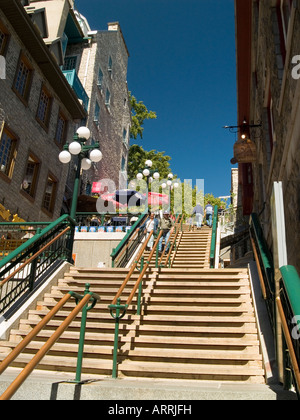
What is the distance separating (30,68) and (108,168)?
45.1 feet

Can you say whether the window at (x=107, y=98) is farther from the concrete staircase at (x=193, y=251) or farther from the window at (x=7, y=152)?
the concrete staircase at (x=193, y=251)

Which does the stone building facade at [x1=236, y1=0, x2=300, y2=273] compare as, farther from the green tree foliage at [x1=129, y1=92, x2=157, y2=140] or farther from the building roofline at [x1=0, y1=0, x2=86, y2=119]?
the green tree foliage at [x1=129, y1=92, x2=157, y2=140]

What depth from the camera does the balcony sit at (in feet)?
72.1

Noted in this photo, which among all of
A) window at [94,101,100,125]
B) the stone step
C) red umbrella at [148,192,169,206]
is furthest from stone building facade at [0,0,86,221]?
the stone step

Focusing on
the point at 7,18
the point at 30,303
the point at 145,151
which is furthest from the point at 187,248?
the point at 145,151

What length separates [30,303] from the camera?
7.05 metres

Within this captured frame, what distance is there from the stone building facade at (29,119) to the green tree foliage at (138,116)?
19.4 meters

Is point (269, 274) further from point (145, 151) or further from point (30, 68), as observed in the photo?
point (145, 151)

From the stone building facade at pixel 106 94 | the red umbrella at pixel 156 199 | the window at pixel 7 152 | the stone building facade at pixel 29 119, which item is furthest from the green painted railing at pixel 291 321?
the stone building facade at pixel 106 94

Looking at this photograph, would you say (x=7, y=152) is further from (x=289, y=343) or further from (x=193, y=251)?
(x=289, y=343)

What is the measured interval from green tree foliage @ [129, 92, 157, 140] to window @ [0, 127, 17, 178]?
25063 millimetres

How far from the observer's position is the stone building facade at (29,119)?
14.9 metres

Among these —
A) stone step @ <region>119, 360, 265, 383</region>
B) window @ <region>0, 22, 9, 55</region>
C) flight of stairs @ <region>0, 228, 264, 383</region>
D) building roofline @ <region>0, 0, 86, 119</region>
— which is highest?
building roofline @ <region>0, 0, 86, 119</region>

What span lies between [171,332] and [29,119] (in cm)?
1366
